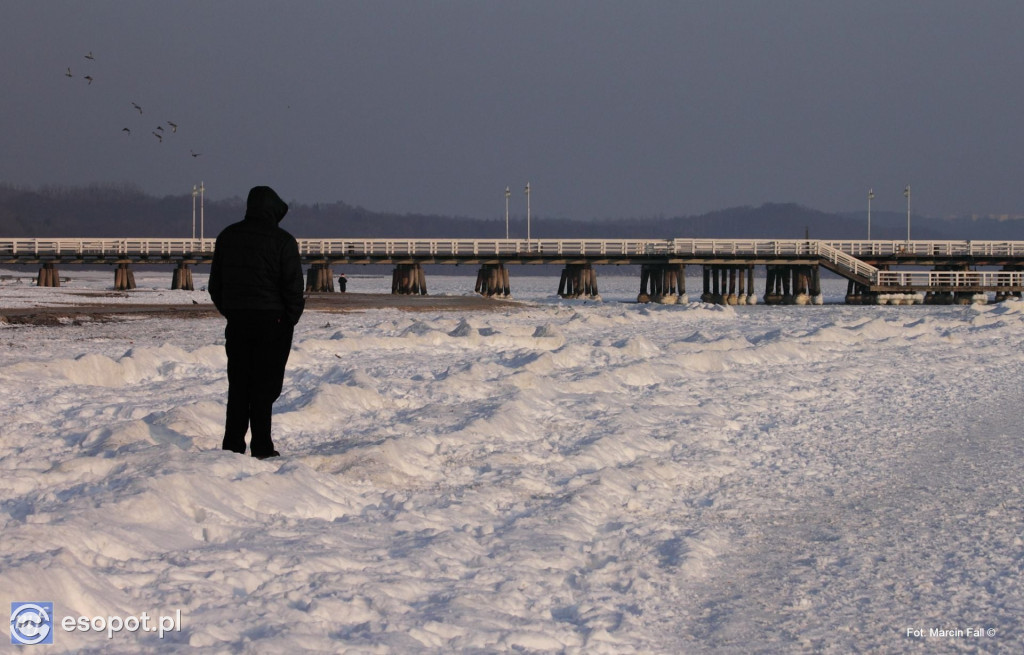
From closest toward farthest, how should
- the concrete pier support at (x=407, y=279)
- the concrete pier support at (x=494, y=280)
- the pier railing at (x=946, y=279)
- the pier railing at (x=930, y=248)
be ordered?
the pier railing at (x=946, y=279) < the concrete pier support at (x=407, y=279) < the concrete pier support at (x=494, y=280) < the pier railing at (x=930, y=248)

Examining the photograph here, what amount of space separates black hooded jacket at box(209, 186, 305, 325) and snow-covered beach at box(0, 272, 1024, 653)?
1.12 metres

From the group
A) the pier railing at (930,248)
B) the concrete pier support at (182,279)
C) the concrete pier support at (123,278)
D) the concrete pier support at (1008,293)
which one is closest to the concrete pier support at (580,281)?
the pier railing at (930,248)

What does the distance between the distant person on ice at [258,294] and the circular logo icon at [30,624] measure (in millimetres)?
3110

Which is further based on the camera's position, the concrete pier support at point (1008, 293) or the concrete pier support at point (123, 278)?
the concrete pier support at point (1008, 293)

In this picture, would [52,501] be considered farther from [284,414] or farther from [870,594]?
[870,594]

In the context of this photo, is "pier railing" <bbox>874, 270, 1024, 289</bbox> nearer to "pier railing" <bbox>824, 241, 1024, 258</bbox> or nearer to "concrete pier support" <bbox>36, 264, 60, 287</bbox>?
"pier railing" <bbox>824, 241, 1024, 258</bbox>

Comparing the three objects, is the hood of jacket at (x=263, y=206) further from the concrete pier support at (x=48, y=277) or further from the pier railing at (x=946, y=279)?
the concrete pier support at (x=48, y=277)

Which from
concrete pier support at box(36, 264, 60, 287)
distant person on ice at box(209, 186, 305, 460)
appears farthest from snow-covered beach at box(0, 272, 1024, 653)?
concrete pier support at box(36, 264, 60, 287)

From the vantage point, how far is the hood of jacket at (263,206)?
7543 mm

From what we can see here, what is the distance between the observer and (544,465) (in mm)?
8664

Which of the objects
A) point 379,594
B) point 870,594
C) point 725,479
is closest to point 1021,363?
point 725,479

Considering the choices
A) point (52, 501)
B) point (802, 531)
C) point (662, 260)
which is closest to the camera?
point (52, 501)

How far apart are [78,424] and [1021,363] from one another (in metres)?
15.7

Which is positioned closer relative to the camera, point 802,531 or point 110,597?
point 110,597
